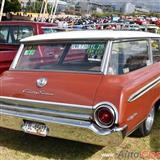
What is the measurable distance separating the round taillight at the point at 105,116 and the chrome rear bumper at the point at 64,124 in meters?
0.07

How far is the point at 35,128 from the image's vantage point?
5.10 m

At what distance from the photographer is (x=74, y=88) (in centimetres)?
491

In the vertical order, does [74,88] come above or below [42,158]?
above

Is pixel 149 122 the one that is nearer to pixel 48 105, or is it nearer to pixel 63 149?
pixel 63 149

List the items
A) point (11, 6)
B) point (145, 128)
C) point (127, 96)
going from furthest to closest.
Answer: point (11, 6)
point (145, 128)
point (127, 96)

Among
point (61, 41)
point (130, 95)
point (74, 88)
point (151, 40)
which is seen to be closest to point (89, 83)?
point (74, 88)

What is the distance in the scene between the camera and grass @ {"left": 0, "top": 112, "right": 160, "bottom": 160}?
5.29 meters

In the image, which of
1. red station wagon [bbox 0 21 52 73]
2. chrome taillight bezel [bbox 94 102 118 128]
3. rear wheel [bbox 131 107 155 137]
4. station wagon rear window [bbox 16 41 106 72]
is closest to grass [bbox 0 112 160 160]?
rear wheel [bbox 131 107 155 137]

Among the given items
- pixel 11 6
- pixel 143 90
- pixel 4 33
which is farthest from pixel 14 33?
pixel 11 6

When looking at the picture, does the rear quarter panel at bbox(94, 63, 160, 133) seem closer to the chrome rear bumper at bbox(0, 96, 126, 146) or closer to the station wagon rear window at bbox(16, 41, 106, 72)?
the chrome rear bumper at bbox(0, 96, 126, 146)

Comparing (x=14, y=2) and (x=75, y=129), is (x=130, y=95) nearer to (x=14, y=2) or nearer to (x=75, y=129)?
(x=75, y=129)

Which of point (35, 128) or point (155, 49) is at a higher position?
point (155, 49)

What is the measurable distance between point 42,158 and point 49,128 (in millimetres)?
519

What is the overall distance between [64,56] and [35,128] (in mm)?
1126
